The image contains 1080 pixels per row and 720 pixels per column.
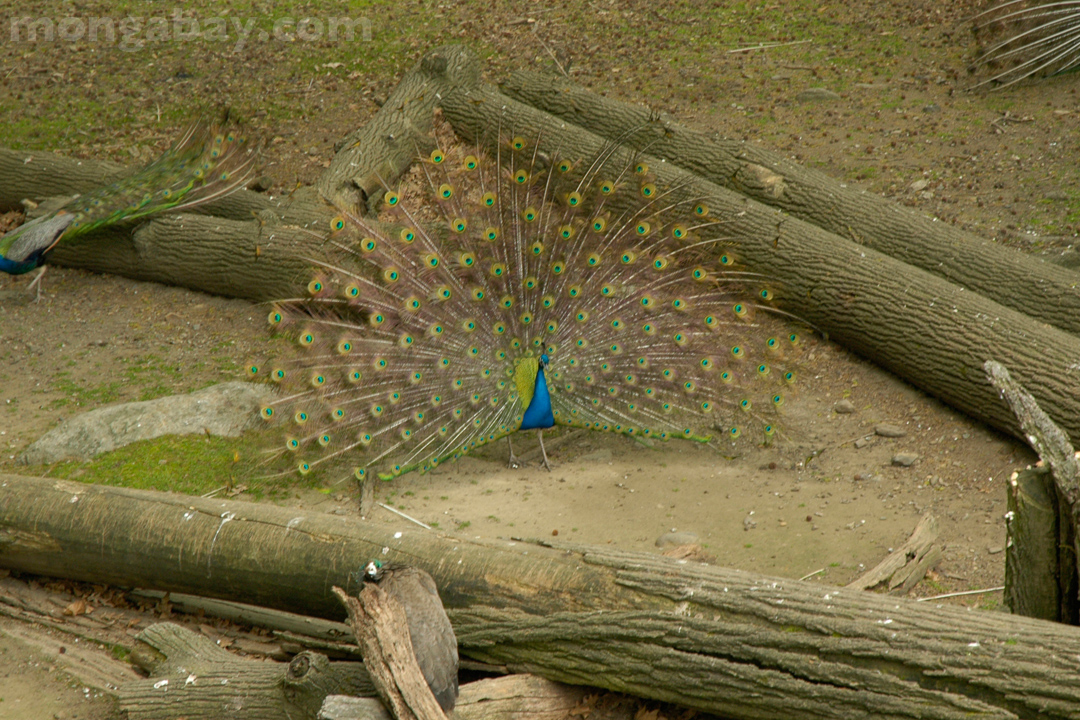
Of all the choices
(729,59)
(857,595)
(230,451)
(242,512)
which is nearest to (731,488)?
(857,595)

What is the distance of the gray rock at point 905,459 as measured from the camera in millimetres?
6195

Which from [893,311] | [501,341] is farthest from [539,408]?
[893,311]

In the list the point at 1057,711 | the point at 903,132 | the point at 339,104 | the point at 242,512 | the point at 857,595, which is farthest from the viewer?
the point at 339,104

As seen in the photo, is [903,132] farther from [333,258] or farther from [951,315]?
[333,258]

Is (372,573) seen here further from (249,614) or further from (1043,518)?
(1043,518)

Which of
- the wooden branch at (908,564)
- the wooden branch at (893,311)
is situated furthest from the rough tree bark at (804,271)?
the wooden branch at (908,564)

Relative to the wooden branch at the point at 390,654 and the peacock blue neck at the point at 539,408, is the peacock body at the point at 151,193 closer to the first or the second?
the peacock blue neck at the point at 539,408

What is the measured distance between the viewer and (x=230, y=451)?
6.75m

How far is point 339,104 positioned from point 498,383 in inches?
248

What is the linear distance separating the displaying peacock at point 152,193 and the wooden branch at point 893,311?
326 centimetres

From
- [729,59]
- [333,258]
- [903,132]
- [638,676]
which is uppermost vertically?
[729,59]

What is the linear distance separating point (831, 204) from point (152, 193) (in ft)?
20.3

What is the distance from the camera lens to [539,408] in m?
6.18

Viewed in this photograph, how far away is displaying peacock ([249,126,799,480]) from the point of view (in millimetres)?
6270
